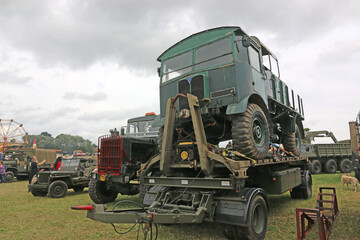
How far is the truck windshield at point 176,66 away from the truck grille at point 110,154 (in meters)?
2.29

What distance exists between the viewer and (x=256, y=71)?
592cm

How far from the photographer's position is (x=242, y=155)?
4.54 m

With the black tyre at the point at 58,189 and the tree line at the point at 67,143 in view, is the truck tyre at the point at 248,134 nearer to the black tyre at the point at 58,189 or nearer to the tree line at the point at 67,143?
the black tyre at the point at 58,189

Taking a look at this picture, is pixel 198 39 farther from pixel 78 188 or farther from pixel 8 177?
pixel 8 177

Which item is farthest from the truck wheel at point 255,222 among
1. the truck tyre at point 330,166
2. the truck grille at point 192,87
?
the truck tyre at point 330,166

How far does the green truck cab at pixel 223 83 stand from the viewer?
194 inches

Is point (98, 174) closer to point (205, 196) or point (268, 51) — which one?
point (205, 196)

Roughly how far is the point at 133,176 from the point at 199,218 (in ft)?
11.8

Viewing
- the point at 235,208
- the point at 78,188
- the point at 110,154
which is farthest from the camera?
the point at 78,188

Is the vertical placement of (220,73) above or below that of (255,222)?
above

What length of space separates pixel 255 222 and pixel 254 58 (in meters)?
3.66

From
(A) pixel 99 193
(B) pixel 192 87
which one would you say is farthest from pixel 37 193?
(B) pixel 192 87

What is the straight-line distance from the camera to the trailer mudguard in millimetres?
3908

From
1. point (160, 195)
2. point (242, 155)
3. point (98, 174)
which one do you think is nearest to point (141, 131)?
point (98, 174)
